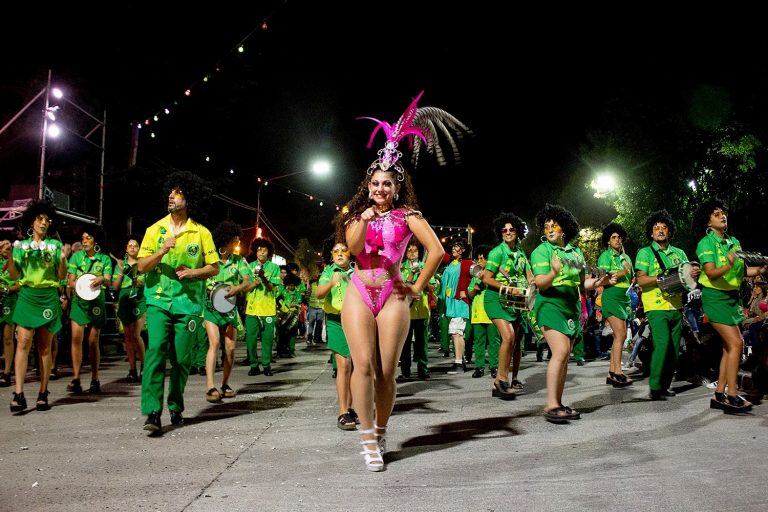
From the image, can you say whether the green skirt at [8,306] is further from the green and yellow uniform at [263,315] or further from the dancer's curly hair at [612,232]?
the dancer's curly hair at [612,232]

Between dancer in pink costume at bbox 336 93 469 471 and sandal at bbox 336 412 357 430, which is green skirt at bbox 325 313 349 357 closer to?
sandal at bbox 336 412 357 430

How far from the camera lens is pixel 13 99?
62.1ft

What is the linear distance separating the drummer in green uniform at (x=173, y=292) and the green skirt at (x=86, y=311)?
357cm

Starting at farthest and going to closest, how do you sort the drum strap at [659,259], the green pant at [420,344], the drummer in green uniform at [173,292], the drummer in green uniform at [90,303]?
1. the green pant at [420,344]
2. the drummer in green uniform at [90,303]
3. the drum strap at [659,259]
4. the drummer in green uniform at [173,292]

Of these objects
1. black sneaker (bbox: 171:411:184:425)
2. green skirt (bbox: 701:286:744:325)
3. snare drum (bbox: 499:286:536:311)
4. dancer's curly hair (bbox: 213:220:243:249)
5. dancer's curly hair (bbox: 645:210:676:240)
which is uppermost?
dancer's curly hair (bbox: 213:220:243:249)

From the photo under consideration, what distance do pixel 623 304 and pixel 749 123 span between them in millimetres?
13867

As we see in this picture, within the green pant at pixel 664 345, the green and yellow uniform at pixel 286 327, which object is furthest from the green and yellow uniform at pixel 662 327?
the green and yellow uniform at pixel 286 327

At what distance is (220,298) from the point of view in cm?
811

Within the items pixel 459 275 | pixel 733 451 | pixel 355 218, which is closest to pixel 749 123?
pixel 459 275

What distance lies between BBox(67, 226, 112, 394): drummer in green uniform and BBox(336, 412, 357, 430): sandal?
4.16m

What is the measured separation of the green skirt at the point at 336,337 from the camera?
656cm

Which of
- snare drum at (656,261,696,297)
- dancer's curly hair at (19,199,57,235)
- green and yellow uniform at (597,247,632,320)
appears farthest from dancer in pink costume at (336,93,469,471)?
green and yellow uniform at (597,247,632,320)

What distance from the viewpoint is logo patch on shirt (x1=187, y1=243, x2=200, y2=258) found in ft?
20.4

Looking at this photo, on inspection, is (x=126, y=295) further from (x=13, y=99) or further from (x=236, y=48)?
(x=13, y=99)
